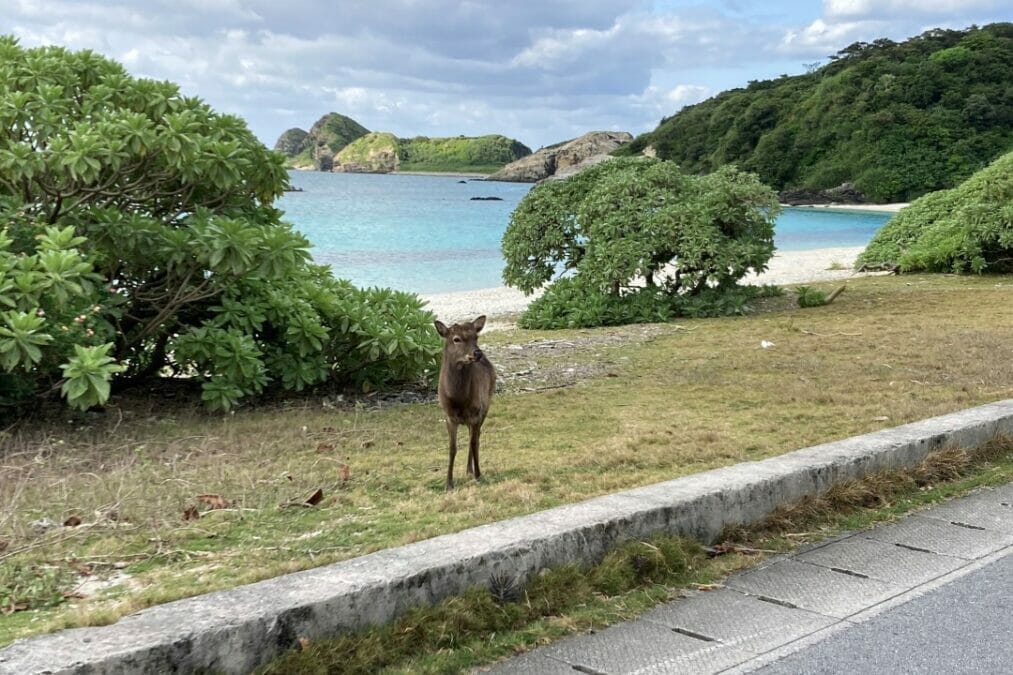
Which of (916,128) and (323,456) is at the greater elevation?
(916,128)

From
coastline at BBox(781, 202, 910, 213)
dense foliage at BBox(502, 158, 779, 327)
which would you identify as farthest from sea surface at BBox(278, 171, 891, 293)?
dense foliage at BBox(502, 158, 779, 327)

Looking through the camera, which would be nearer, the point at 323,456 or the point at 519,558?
the point at 519,558

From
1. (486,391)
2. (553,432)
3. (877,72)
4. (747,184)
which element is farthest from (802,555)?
(877,72)

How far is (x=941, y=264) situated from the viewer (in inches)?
756

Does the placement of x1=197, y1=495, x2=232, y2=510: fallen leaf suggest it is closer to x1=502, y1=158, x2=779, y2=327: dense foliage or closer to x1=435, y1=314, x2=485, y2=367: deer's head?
x1=435, y1=314, x2=485, y2=367: deer's head

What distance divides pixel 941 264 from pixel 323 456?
16.5 m

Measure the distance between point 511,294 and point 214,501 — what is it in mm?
20165

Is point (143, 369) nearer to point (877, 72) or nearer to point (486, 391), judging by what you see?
point (486, 391)

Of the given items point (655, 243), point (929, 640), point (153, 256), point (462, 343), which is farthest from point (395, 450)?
point (655, 243)

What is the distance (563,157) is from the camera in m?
141

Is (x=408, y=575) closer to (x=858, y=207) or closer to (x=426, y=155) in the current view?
(x=858, y=207)

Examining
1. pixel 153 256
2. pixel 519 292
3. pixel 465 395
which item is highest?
pixel 153 256

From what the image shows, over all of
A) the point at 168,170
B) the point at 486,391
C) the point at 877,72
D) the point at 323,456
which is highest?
the point at 877,72

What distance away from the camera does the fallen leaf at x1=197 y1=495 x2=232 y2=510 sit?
4910 millimetres
